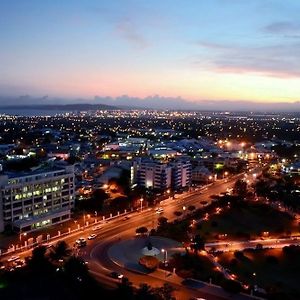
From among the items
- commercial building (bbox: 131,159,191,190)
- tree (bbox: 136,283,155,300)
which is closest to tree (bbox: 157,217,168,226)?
tree (bbox: 136,283,155,300)

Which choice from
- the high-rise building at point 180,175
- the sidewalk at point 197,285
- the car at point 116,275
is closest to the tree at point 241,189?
the high-rise building at point 180,175

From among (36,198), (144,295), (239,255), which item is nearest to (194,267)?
(239,255)

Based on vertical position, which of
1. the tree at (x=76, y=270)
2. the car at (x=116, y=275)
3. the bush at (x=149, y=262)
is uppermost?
the tree at (x=76, y=270)

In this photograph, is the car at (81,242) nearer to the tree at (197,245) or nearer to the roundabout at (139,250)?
the roundabout at (139,250)

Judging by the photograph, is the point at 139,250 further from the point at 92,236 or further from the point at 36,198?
the point at 36,198

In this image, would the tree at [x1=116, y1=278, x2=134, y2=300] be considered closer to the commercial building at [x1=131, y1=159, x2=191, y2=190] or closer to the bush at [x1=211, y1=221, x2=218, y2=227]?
the bush at [x1=211, y1=221, x2=218, y2=227]

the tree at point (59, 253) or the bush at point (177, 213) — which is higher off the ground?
the tree at point (59, 253)
